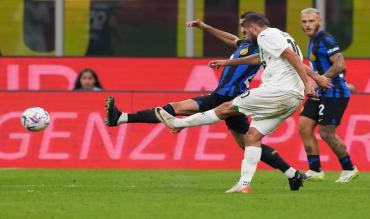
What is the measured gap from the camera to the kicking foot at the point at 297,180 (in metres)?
13.2

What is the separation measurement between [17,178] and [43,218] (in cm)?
481

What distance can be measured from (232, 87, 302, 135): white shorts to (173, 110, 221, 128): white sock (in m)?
0.34

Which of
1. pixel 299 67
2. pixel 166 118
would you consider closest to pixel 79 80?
pixel 166 118

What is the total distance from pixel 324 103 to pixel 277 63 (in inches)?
113

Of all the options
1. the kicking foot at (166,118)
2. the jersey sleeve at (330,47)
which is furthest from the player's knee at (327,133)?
the kicking foot at (166,118)

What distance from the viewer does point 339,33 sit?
21.1 m

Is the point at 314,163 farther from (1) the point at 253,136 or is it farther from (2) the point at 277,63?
(2) the point at 277,63

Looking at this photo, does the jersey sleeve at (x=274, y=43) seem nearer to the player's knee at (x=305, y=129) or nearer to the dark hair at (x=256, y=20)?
the dark hair at (x=256, y=20)

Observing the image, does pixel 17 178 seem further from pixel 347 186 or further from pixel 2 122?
pixel 347 186

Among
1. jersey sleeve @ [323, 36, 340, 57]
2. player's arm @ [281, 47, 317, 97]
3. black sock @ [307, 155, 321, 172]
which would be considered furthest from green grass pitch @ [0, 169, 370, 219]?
jersey sleeve @ [323, 36, 340, 57]

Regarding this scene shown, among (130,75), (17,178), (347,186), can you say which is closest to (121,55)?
(130,75)

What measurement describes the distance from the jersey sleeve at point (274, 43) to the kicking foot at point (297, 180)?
1.39 metres

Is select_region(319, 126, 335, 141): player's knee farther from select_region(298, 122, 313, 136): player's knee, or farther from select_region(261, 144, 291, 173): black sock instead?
select_region(261, 144, 291, 173): black sock

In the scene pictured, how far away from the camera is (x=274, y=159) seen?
525 inches
